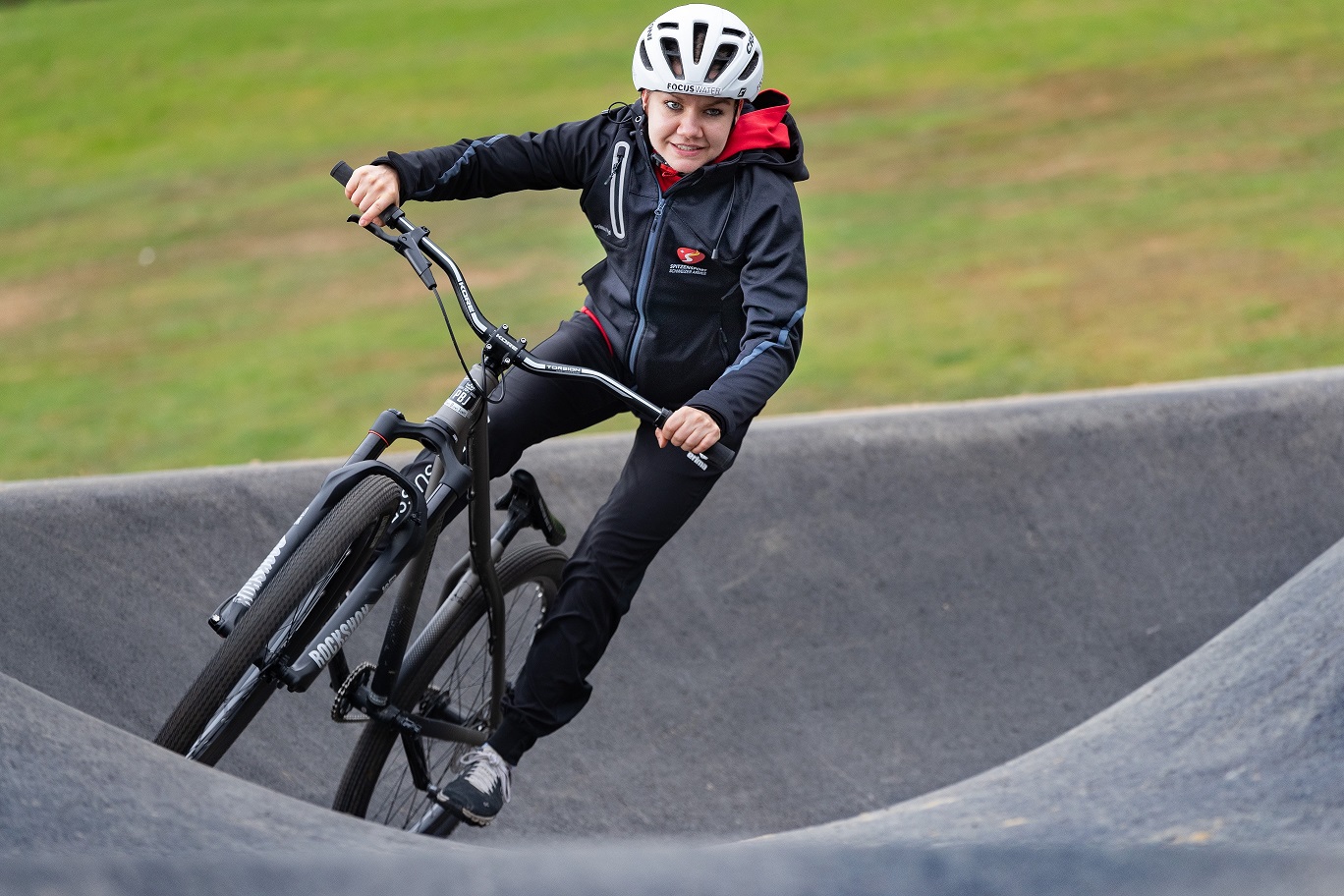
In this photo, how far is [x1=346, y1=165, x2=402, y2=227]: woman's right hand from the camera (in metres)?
2.98

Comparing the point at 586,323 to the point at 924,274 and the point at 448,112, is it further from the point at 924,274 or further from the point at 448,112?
the point at 448,112

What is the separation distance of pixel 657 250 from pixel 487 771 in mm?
1180

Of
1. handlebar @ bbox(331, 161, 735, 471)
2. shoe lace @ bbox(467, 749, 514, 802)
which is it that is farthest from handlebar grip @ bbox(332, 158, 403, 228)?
shoe lace @ bbox(467, 749, 514, 802)

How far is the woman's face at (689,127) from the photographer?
10.3 feet

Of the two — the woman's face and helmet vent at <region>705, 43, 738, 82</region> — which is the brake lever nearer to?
the woman's face

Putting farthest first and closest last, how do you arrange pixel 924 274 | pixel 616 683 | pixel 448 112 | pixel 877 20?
1. pixel 877 20
2. pixel 448 112
3. pixel 924 274
4. pixel 616 683

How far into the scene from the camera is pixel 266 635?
274 cm

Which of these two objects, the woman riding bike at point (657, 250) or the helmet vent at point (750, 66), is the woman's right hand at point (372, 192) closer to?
the woman riding bike at point (657, 250)

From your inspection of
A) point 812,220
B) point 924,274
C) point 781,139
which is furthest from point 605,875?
point 812,220

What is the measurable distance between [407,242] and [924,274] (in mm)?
8402

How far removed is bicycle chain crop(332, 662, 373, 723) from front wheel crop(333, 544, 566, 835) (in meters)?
0.07

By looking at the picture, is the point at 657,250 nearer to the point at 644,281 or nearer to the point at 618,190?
the point at 644,281

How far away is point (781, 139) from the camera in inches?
126

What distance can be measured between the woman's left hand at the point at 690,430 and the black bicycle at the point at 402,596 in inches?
1.6
